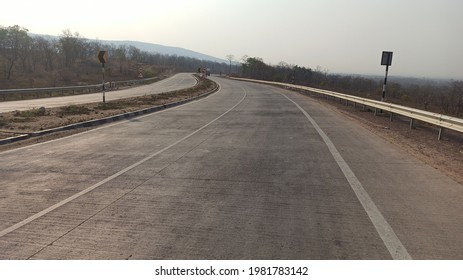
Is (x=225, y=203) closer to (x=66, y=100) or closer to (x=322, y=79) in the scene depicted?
(x=66, y=100)

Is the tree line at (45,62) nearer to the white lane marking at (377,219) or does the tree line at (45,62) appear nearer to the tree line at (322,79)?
the tree line at (322,79)

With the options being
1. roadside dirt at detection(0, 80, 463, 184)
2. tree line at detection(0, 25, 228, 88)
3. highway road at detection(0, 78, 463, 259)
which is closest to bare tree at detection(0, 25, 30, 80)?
tree line at detection(0, 25, 228, 88)

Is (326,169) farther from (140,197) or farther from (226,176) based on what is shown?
(140,197)

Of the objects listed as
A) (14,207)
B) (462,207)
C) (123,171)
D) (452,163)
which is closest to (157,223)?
(14,207)

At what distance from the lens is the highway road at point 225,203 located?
3.99 metres

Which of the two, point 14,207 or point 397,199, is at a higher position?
point 397,199

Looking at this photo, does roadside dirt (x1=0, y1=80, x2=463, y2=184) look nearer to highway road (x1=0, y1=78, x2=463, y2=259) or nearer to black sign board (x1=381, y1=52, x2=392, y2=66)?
highway road (x1=0, y1=78, x2=463, y2=259)

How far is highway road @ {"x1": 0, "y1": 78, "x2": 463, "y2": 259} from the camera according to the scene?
13.1ft

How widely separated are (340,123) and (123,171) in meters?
10.4

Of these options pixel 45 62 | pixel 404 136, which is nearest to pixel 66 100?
pixel 404 136

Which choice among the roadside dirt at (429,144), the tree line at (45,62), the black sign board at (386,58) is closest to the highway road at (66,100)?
the roadside dirt at (429,144)

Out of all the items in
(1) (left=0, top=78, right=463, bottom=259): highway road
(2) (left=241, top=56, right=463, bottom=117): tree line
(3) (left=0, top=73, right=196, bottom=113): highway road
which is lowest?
(3) (left=0, top=73, right=196, bottom=113): highway road
